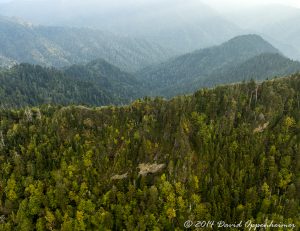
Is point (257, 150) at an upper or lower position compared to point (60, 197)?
upper

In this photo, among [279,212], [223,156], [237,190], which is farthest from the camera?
[223,156]

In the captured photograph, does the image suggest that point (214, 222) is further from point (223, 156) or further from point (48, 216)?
point (48, 216)

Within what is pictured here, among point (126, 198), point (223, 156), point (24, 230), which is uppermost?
point (223, 156)

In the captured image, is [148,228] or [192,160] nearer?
[148,228]

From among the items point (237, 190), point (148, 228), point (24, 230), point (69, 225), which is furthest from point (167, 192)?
point (24, 230)
